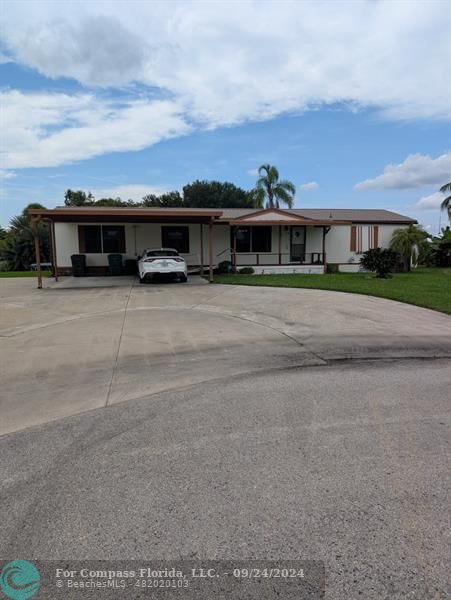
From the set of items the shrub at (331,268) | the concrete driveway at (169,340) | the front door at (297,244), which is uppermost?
A: the front door at (297,244)

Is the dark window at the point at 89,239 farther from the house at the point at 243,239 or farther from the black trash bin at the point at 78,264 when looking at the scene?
the black trash bin at the point at 78,264

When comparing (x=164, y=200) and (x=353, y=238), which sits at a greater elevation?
(x=164, y=200)

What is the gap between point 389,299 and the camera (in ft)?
39.2

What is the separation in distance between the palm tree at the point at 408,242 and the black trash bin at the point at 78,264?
1571 centimetres

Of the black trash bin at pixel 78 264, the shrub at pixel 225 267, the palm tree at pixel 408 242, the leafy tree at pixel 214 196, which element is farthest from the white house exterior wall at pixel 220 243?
the leafy tree at pixel 214 196

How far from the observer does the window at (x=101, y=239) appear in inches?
789

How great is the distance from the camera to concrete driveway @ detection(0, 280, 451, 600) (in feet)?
7.67

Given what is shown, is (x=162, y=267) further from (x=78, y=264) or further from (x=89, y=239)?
(x=89, y=239)

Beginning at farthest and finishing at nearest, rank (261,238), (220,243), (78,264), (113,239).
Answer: (261,238) < (220,243) < (113,239) < (78,264)


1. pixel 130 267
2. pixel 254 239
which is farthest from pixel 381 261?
pixel 130 267

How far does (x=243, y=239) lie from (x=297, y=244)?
307 centimetres

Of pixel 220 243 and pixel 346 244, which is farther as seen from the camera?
pixel 346 244

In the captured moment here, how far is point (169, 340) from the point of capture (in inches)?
296

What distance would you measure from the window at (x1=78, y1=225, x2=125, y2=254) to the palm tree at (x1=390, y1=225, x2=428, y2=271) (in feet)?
46.4
